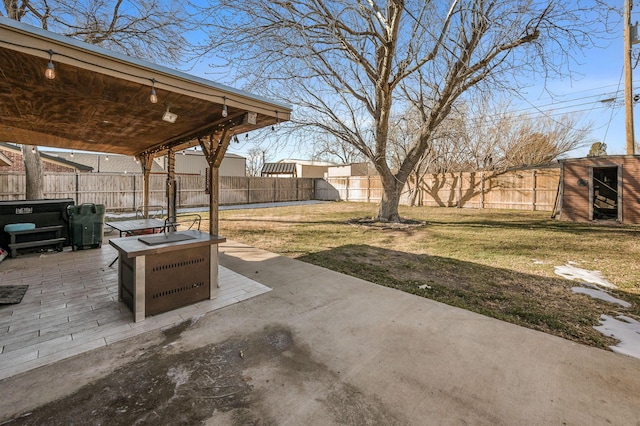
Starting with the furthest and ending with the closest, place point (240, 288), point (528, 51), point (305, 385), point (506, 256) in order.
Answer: point (528, 51)
point (506, 256)
point (240, 288)
point (305, 385)

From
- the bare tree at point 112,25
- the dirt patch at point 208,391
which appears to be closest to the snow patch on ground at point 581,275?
the dirt patch at point 208,391

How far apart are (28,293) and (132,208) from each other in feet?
37.0

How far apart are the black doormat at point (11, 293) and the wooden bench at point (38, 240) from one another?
6.37ft

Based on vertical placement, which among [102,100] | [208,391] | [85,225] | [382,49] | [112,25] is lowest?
[208,391]

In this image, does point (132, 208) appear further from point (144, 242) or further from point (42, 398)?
point (42, 398)

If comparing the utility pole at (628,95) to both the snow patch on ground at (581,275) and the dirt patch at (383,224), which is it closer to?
the dirt patch at (383,224)

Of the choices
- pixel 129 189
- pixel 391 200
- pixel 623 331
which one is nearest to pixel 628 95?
pixel 391 200

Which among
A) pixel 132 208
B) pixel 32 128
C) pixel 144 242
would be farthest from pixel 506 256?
pixel 132 208

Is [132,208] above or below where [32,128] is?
below

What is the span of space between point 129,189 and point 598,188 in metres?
19.3

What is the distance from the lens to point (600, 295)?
3.50m

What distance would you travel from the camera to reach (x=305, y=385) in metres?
1.88

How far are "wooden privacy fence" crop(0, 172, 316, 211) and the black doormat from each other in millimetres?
7691

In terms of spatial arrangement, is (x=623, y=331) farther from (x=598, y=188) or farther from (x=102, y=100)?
(x=598, y=188)
